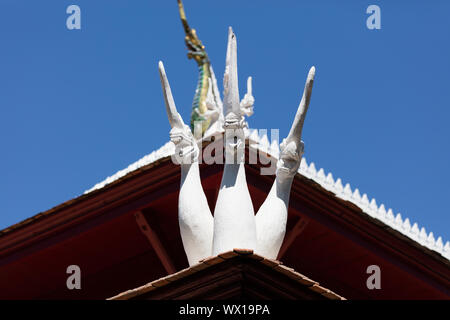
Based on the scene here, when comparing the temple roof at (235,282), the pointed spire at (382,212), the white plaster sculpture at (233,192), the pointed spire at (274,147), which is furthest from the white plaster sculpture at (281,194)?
the pointed spire at (382,212)

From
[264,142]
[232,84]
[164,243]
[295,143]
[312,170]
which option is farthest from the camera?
→ [312,170]

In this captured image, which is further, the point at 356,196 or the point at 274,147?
the point at 356,196

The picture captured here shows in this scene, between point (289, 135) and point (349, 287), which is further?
point (349, 287)

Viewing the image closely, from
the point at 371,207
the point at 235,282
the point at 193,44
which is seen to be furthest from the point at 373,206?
the point at 235,282

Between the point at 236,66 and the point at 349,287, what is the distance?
4.56 metres

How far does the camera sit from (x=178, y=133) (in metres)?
11.8

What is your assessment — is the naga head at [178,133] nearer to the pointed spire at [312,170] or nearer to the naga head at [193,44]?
the pointed spire at [312,170]

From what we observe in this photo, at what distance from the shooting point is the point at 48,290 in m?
15.4

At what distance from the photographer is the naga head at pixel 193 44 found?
20.7 m

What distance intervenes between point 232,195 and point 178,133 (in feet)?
3.21

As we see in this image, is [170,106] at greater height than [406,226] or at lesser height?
lesser

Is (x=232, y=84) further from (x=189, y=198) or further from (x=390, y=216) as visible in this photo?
(x=390, y=216)
